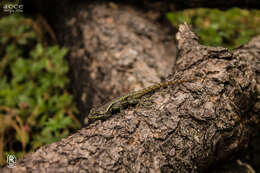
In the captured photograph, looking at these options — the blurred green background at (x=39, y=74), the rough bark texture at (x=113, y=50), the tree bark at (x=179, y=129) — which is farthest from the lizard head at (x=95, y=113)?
the blurred green background at (x=39, y=74)

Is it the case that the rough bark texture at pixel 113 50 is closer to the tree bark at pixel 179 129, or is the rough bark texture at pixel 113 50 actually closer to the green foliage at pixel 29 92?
the green foliage at pixel 29 92

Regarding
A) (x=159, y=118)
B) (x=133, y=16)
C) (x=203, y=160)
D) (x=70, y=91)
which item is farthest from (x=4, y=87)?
(x=203, y=160)

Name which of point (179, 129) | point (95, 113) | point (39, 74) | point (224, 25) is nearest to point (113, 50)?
point (95, 113)

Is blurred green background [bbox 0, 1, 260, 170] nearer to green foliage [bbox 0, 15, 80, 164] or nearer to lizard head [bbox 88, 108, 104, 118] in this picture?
green foliage [bbox 0, 15, 80, 164]

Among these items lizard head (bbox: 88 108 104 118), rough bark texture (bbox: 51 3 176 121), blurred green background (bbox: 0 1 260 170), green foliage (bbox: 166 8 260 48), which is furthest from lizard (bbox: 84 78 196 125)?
green foliage (bbox: 166 8 260 48)

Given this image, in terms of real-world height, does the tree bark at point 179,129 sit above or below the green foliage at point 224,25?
below

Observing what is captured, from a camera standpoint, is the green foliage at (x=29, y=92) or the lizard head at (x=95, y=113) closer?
the lizard head at (x=95, y=113)

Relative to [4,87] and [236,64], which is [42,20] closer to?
[4,87]

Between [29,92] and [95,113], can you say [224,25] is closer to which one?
[95,113]
